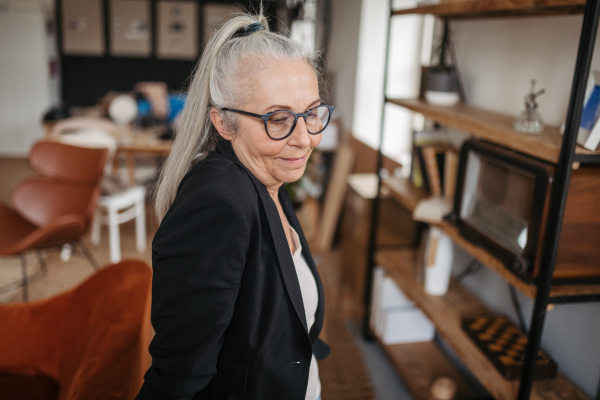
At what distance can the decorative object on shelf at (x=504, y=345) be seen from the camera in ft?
6.24

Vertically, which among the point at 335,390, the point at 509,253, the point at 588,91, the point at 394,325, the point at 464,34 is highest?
the point at 464,34

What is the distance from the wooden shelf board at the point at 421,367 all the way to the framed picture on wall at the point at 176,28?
6029mm

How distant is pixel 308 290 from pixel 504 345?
1119mm

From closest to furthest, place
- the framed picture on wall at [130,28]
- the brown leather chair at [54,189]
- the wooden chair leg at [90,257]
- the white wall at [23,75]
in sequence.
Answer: the brown leather chair at [54,189]
the wooden chair leg at [90,257]
the white wall at [23,75]
the framed picture on wall at [130,28]

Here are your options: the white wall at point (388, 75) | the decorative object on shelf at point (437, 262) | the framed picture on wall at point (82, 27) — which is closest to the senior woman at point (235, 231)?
the decorative object on shelf at point (437, 262)

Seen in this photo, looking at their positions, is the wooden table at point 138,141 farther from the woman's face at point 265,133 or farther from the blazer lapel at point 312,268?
the woman's face at point 265,133

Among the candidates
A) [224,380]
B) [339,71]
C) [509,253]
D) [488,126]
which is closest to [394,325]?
[509,253]

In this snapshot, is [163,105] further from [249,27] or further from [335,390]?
[249,27]

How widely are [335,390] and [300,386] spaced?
59.5 inches

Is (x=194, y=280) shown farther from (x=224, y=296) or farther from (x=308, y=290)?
(x=308, y=290)

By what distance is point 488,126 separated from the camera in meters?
1.88

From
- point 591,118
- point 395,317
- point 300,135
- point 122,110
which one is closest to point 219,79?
point 300,135

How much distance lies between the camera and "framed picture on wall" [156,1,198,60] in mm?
7676

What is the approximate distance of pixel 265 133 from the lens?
3.62 feet
